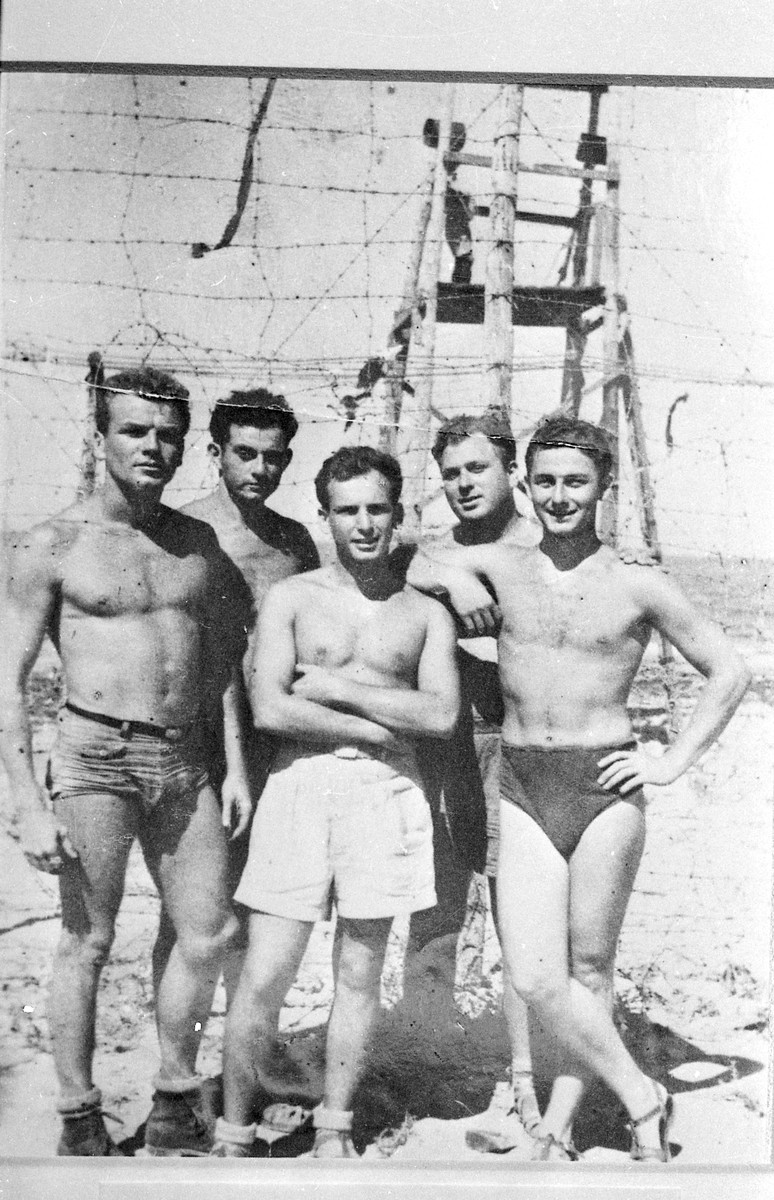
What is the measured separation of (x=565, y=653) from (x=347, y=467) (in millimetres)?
935

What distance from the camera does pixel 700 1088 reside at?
4270 millimetres

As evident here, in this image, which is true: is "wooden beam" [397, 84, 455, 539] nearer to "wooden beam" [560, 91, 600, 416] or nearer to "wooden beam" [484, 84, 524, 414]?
"wooden beam" [484, 84, 524, 414]

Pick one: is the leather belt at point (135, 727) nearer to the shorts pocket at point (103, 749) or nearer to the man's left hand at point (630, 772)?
the shorts pocket at point (103, 749)

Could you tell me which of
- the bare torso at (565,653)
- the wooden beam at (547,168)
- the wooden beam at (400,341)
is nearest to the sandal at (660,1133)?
the bare torso at (565,653)

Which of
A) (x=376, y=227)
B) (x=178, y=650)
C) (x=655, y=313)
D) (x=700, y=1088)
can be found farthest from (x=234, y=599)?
(x=700, y=1088)

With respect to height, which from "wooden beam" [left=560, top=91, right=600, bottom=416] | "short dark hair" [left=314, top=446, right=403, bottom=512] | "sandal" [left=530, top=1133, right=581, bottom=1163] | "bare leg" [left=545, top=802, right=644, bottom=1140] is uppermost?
"wooden beam" [left=560, top=91, right=600, bottom=416]

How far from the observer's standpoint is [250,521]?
4.20 meters

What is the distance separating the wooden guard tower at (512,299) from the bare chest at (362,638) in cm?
35

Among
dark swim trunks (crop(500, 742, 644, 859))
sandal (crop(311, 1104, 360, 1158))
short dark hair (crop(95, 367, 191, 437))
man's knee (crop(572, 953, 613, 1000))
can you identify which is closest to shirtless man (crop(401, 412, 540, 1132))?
dark swim trunks (crop(500, 742, 644, 859))

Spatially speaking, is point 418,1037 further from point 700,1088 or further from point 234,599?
point 234,599

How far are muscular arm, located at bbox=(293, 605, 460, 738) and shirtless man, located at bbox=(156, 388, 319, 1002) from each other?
0.25m

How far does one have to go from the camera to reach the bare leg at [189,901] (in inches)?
163

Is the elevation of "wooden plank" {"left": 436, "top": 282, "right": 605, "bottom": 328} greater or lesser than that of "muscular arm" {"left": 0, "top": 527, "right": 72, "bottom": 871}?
greater

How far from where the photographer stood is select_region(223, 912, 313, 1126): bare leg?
4.14 m
